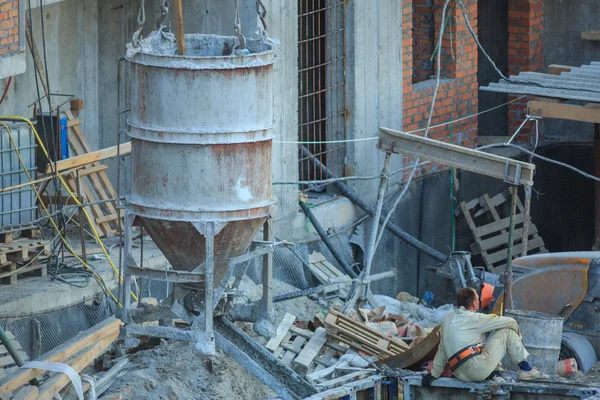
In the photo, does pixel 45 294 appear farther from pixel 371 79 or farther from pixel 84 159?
pixel 371 79

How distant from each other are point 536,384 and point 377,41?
288 inches

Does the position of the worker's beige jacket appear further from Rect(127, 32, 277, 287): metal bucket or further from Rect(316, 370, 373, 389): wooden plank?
Rect(127, 32, 277, 287): metal bucket

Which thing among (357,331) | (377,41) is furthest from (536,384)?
(377,41)

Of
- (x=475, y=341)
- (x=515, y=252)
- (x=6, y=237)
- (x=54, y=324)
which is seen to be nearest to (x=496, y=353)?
(x=475, y=341)

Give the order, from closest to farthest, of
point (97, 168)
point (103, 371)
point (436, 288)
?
point (103, 371), point (97, 168), point (436, 288)

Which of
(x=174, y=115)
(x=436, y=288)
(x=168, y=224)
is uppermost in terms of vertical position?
(x=174, y=115)

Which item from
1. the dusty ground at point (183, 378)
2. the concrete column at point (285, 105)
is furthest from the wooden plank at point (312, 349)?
the concrete column at point (285, 105)

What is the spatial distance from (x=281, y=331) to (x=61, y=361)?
3385 millimetres

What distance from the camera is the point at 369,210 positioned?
18875mm

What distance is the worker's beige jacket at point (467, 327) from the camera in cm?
1290

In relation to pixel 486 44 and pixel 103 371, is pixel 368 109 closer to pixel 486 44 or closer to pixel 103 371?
pixel 486 44

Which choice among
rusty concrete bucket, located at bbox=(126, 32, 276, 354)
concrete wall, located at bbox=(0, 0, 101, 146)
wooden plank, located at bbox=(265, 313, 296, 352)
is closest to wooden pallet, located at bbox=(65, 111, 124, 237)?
concrete wall, located at bbox=(0, 0, 101, 146)

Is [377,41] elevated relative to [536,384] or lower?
elevated

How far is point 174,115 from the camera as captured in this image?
11633 mm
